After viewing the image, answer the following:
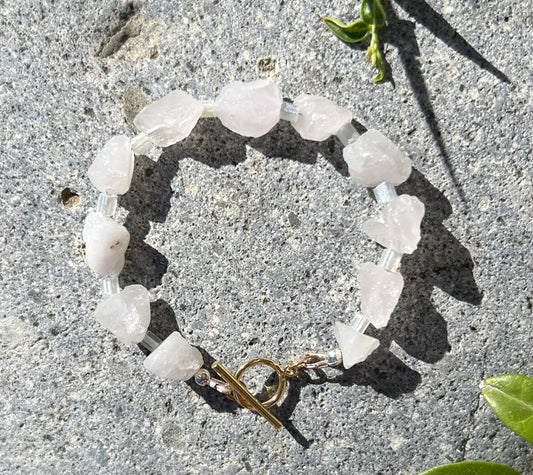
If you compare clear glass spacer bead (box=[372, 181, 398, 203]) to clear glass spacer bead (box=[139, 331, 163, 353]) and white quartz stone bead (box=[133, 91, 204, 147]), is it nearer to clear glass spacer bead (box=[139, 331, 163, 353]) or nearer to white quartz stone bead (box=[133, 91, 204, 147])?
white quartz stone bead (box=[133, 91, 204, 147])

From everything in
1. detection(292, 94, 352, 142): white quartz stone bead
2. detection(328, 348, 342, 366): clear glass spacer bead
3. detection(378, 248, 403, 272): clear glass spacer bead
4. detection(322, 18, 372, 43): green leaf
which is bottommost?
detection(328, 348, 342, 366): clear glass spacer bead

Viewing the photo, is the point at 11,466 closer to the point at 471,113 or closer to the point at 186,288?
the point at 186,288

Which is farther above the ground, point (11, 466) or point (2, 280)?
point (2, 280)

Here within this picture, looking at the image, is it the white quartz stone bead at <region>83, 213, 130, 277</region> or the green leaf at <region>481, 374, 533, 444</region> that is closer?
the green leaf at <region>481, 374, 533, 444</region>

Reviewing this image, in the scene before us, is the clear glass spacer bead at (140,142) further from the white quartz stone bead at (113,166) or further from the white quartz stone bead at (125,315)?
the white quartz stone bead at (125,315)

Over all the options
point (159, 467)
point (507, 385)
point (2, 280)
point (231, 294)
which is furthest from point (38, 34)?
point (507, 385)

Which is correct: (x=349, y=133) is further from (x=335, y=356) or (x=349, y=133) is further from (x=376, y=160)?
(x=335, y=356)

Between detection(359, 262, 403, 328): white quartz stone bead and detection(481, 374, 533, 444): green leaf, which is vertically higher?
detection(359, 262, 403, 328): white quartz stone bead

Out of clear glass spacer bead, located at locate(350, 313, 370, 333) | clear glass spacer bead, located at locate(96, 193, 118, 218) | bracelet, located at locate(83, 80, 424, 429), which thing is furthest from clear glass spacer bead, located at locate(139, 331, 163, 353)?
clear glass spacer bead, located at locate(350, 313, 370, 333)
